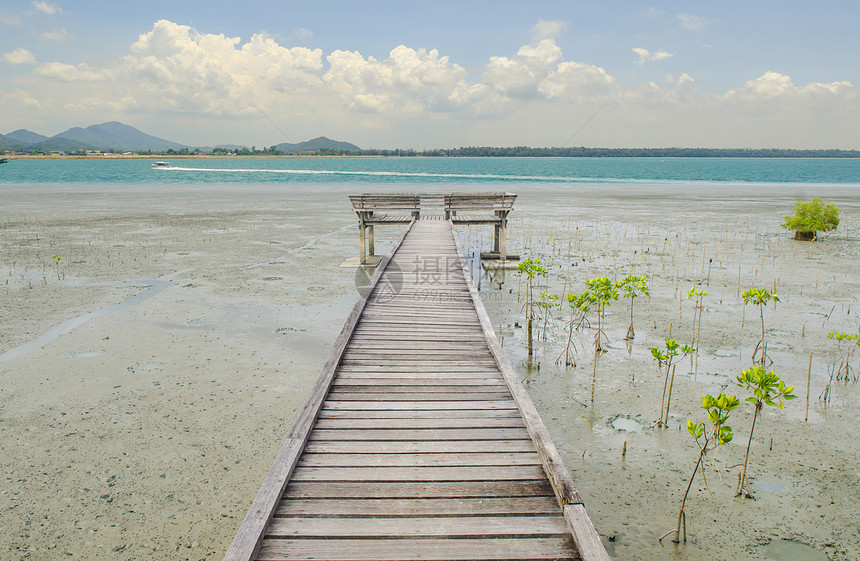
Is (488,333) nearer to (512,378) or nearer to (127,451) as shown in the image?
(512,378)

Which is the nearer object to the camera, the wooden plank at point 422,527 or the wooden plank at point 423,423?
the wooden plank at point 422,527

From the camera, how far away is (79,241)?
1834cm

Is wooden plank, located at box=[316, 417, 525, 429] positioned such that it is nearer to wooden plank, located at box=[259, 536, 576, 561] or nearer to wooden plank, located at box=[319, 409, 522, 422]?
wooden plank, located at box=[319, 409, 522, 422]

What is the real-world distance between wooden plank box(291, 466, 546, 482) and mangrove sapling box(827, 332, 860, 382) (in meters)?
5.05

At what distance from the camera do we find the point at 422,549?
10.3ft

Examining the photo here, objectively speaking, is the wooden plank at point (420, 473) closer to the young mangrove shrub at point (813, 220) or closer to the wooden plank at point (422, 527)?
the wooden plank at point (422, 527)

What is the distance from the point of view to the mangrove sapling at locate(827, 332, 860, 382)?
6.76 m

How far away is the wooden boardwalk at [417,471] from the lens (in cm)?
318

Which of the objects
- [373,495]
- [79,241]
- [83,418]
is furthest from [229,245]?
[373,495]

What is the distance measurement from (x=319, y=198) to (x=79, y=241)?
21.5 metres

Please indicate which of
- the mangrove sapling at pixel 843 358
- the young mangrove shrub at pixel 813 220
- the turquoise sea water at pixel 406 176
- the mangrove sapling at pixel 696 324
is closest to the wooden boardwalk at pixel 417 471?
the mangrove sapling at pixel 696 324

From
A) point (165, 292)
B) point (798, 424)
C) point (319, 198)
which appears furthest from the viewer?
point (319, 198)

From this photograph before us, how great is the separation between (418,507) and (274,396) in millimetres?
3707

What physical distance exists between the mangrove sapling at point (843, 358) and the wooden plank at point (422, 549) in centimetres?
547
